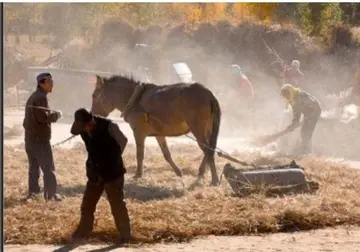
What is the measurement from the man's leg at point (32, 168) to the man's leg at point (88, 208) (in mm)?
2104

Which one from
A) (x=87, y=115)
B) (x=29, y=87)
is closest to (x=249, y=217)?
(x=87, y=115)

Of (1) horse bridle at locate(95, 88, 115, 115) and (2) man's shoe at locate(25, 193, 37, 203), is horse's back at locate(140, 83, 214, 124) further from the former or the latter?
(2) man's shoe at locate(25, 193, 37, 203)

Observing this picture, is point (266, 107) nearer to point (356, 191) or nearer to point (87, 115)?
point (356, 191)

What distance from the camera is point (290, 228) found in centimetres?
908

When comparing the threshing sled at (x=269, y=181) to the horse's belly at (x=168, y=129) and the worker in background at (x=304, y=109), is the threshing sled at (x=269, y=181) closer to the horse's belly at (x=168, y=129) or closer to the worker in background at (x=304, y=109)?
the horse's belly at (x=168, y=129)

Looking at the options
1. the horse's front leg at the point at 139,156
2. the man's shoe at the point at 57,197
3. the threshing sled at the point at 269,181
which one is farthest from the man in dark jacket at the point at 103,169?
the horse's front leg at the point at 139,156

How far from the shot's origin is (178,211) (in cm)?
933

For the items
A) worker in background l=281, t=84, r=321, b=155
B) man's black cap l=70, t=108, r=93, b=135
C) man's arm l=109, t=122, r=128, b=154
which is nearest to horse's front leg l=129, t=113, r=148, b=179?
man's arm l=109, t=122, r=128, b=154

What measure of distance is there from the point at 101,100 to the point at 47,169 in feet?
9.48

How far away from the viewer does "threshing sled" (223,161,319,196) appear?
34.3 feet

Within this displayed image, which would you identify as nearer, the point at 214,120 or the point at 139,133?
the point at 214,120

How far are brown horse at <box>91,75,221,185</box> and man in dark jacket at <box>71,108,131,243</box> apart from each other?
349 cm

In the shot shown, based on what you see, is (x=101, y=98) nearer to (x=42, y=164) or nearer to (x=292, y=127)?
(x=42, y=164)

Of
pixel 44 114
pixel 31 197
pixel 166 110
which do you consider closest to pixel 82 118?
pixel 44 114
